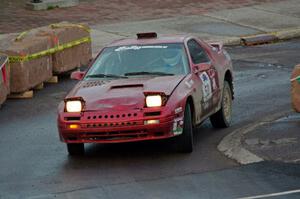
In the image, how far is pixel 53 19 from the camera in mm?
26766

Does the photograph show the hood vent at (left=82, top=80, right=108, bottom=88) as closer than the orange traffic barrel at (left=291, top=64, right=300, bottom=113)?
Yes

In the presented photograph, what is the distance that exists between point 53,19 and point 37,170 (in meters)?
16.3

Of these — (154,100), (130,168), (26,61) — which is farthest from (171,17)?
(130,168)

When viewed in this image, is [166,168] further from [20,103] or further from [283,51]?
[283,51]

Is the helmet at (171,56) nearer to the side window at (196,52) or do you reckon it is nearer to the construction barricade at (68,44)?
the side window at (196,52)

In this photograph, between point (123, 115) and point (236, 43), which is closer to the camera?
point (123, 115)

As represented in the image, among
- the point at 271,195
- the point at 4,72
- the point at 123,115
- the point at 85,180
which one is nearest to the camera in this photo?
the point at 271,195

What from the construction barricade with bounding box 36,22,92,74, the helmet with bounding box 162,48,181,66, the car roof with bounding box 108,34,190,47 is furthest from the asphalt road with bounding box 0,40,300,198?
the construction barricade with bounding box 36,22,92,74

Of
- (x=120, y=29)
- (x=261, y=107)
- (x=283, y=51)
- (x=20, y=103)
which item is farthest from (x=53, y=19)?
(x=261, y=107)

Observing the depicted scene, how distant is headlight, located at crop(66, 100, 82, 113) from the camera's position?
11.1m

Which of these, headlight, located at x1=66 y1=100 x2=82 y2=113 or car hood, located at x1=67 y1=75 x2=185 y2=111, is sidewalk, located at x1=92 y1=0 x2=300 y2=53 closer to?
car hood, located at x1=67 y1=75 x2=185 y2=111

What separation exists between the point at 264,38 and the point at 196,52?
1231cm

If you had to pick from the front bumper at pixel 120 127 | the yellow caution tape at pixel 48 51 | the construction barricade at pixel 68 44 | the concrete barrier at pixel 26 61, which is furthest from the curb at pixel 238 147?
the construction barricade at pixel 68 44

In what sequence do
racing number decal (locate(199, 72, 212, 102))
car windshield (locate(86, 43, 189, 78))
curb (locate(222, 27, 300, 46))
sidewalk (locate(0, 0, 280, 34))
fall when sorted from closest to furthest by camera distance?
car windshield (locate(86, 43, 189, 78)), racing number decal (locate(199, 72, 212, 102)), curb (locate(222, 27, 300, 46)), sidewalk (locate(0, 0, 280, 34))
